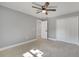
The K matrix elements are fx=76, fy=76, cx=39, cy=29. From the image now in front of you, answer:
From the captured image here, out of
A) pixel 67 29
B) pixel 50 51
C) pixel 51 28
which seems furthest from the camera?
pixel 51 28

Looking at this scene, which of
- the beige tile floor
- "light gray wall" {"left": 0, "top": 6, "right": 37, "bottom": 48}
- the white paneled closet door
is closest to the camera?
the beige tile floor

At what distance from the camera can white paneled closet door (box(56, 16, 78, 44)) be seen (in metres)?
5.44

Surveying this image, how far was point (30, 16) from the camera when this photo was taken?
6.33m

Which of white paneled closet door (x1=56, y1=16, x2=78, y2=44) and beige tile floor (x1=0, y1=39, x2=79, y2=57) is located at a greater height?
white paneled closet door (x1=56, y1=16, x2=78, y2=44)

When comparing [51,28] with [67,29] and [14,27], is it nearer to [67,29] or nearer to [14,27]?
[67,29]

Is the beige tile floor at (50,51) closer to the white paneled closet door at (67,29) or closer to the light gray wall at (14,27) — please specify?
the light gray wall at (14,27)

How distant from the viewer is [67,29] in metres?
5.95

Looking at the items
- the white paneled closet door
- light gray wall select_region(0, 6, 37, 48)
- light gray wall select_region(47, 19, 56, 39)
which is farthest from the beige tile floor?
light gray wall select_region(47, 19, 56, 39)

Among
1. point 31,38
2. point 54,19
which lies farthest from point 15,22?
point 54,19

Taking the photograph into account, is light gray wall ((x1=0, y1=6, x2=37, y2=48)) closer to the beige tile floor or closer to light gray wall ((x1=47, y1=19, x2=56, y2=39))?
the beige tile floor

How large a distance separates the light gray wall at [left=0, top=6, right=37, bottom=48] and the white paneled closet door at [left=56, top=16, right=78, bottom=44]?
2.34m

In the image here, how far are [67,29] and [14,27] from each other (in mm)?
3949

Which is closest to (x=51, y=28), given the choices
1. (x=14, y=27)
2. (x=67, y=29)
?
(x=67, y=29)

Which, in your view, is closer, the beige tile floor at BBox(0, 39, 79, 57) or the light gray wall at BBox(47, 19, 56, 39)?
the beige tile floor at BBox(0, 39, 79, 57)
